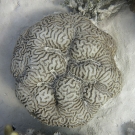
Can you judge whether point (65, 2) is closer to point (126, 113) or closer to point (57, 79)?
point (57, 79)

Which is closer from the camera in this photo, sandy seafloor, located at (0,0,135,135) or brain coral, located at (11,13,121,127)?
brain coral, located at (11,13,121,127)

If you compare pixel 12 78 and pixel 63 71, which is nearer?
pixel 63 71

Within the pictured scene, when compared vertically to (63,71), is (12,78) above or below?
below

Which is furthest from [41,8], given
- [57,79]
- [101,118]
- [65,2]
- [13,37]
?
[101,118]

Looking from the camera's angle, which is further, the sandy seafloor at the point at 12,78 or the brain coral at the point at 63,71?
the sandy seafloor at the point at 12,78
